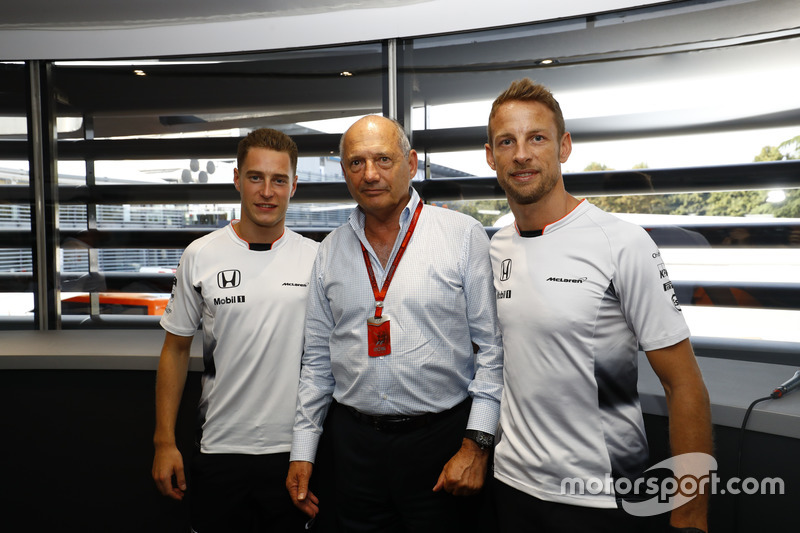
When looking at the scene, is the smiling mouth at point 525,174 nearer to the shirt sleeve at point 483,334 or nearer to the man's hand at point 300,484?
the shirt sleeve at point 483,334

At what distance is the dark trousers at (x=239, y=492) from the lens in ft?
6.01

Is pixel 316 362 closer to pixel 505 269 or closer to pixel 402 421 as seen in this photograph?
pixel 402 421

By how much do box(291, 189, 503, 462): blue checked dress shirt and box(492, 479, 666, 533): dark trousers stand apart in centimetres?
21

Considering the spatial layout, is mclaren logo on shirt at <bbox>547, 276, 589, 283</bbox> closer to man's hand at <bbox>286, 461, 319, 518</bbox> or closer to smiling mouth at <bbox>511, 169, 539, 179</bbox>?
smiling mouth at <bbox>511, 169, 539, 179</bbox>

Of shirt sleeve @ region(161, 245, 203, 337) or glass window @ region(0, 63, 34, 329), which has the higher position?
glass window @ region(0, 63, 34, 329)

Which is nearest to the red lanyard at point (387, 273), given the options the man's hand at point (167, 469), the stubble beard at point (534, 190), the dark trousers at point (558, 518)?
the stubble beard at point (534, 190)

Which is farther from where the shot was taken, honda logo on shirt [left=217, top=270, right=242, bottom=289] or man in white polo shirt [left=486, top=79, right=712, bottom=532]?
honda logo on shirt [left=217, top=270, right=242, bottom=289]

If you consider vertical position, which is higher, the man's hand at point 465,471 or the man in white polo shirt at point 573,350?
the man in white polo shirt at point 573,350

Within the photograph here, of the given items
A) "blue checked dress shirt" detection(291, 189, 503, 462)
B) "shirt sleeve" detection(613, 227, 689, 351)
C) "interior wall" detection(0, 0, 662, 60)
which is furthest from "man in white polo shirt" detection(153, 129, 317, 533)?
"interior wall" detection(0, 0, 662, 60)

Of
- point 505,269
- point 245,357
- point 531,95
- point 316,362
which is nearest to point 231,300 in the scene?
point 245,357

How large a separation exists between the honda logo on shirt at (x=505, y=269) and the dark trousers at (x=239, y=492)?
94 centimetres

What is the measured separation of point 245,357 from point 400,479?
25.0 inches

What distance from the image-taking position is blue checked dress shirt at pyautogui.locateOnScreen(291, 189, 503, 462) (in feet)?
5.40

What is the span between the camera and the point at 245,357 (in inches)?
72.1
